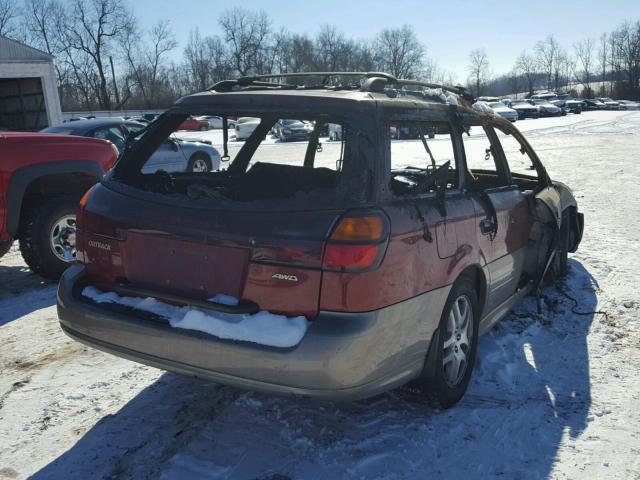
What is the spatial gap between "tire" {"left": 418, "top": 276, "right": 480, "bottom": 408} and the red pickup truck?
4.04 m

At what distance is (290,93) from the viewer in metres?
3.10

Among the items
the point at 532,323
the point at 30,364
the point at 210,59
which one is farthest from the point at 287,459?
the point at 210,59

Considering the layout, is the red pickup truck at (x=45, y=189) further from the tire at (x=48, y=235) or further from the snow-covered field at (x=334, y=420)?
the snow-covered field at (x=334, y=420)

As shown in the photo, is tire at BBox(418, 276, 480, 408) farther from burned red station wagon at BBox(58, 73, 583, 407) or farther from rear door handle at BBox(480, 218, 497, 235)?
rear door handle at BBox(480, 218, 497, 235)

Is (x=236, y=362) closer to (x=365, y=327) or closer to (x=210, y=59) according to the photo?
(x=365, y=327)

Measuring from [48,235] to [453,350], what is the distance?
415 centimetres

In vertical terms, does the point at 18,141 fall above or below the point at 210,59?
below

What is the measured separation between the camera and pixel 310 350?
250cm

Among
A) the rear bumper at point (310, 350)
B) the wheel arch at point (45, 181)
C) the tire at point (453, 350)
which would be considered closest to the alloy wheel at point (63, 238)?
the wheel arch at point (45, 181)

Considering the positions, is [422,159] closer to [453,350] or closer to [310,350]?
[453,350]

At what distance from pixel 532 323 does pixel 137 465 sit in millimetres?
3161

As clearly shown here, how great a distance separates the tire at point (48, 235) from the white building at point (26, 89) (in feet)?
65.3

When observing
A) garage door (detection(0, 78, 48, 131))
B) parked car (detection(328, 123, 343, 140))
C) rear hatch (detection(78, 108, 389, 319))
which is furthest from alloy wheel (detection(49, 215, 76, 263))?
garage door (detection(0, 78, 48, 131))

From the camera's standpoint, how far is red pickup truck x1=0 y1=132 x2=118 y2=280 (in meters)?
5.24
